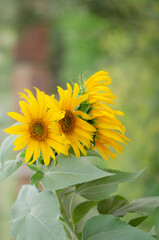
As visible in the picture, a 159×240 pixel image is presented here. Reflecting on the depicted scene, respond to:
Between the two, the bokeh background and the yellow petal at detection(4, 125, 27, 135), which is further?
the bokeh background

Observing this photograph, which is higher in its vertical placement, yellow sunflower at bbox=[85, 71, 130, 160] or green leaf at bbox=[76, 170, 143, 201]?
yellow sunflower at bbox=[85, 71, 130, 160]

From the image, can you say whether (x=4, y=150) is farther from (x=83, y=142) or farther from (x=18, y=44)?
(x=18, y=44)

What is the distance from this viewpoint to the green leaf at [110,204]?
0.37m

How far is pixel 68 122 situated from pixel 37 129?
0.09 ft

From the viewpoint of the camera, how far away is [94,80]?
344 millimetres

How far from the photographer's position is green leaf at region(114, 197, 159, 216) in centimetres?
35

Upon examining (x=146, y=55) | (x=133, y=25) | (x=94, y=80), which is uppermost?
(x=133, y=25)

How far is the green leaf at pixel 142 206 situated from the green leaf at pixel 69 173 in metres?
0.08

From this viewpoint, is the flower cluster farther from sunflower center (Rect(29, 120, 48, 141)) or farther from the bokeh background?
the bokeh background

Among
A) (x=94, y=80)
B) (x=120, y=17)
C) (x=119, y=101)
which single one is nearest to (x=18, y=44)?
(x=119, y=101)

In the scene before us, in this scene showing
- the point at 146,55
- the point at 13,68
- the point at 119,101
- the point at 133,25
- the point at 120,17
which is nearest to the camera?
the point at 120,17

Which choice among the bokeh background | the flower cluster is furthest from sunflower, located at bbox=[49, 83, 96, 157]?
the bokeh background

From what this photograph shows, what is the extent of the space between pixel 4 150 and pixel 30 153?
1.2 inches

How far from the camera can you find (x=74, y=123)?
321mm
